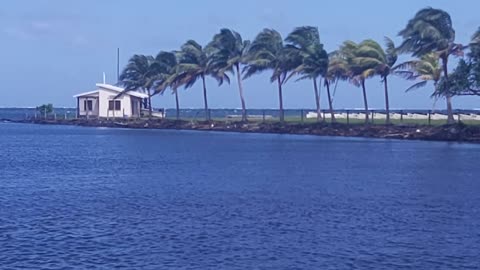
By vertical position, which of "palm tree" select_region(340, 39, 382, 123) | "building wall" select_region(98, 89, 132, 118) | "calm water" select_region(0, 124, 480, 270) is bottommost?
"calm water" select_region(0, 124, 480, 270)

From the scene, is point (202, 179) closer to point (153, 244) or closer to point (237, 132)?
point (153, 244)

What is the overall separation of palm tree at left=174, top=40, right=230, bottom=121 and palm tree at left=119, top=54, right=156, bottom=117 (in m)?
6.36

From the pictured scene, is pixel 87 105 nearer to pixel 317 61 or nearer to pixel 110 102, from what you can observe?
pixel 110 102

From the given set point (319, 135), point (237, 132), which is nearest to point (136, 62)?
point (237, 132)

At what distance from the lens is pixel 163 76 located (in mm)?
93688

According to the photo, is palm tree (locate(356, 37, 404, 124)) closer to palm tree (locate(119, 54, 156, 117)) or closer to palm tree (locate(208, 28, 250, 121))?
palm tree (locate(208, 28, 250, 121))

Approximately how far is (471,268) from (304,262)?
11.1 feet

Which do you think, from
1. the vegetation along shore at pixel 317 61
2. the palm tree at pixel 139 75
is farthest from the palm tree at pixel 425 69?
the palm tree at pixel 139 75

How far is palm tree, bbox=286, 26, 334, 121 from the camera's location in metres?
74.7

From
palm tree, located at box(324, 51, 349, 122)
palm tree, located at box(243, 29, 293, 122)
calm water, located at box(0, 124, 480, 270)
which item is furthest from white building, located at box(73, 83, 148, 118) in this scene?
calm water, located at box(0, 124, 480, 270)

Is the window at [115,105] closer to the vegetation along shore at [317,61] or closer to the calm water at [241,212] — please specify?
the vegetation along shore at [317,61]

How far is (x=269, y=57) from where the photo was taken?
79625mm

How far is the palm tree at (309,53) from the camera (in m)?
74.7

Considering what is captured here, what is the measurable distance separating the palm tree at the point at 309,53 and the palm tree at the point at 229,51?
6355 millimetres
